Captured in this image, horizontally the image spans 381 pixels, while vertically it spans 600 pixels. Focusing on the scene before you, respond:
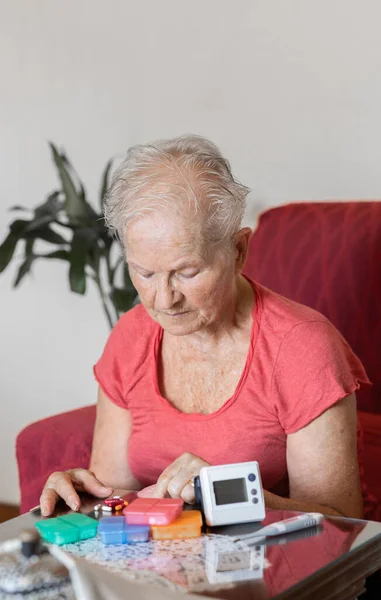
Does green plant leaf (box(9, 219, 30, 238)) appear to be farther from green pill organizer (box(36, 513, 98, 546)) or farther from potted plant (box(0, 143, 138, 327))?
green pill organizer (box(36, 513, 98, 546))

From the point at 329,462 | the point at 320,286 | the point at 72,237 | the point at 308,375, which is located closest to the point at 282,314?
the point at 308,375

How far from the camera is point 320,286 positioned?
199cm

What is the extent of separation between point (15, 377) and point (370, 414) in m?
1.51

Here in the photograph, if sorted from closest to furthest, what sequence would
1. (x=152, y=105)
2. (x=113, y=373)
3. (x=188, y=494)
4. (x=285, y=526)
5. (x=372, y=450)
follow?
1. (x=285, y=526)
2. (x=188, y=494)
3. (x=113, y=373)
4. (x=372, y=450)
5. (x=152, y=105)

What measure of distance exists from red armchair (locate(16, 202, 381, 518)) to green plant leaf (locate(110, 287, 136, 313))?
0.41 m

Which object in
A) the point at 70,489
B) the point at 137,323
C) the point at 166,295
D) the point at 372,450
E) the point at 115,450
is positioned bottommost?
the point at 372,450

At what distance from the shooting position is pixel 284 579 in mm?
900

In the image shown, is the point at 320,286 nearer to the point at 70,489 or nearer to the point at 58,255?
the point at 58,255

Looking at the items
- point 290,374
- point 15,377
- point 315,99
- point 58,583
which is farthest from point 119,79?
point 58,583

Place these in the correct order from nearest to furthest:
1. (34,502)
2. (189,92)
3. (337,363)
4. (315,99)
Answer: (337,363) < (34,502) < (315,99) < (189,92)

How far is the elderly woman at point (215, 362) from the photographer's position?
1.30 m

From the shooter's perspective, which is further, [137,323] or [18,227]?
[18,227]

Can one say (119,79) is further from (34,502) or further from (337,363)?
(337,363)

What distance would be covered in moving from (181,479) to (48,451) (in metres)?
0.73
